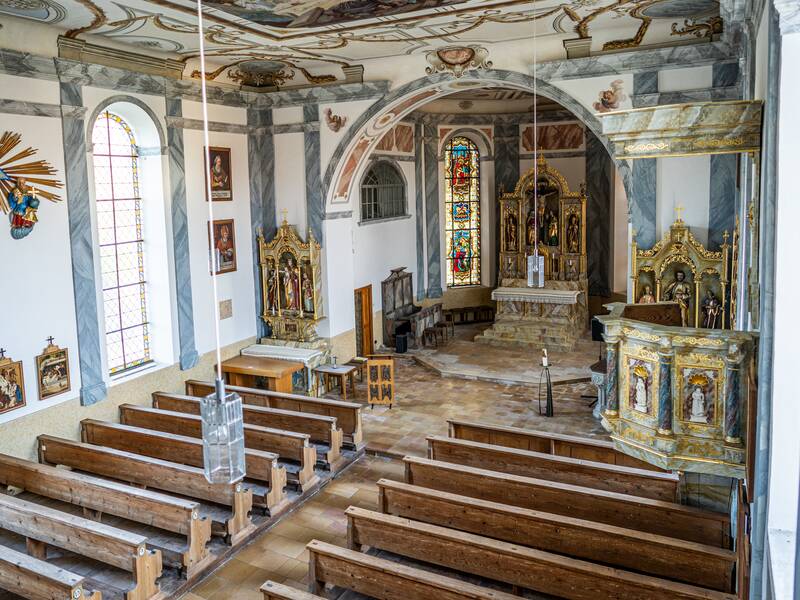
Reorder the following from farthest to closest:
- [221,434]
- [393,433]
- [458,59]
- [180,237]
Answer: [180,237] → [458,59] → [393,433] → [221,434]

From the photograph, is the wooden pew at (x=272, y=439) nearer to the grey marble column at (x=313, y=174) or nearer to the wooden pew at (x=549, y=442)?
the wooden pew at (x=549, y=442)

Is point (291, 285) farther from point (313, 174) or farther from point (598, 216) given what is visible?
point (598, 216)

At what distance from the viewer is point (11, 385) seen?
10.1 metres

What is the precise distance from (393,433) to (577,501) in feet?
16.1

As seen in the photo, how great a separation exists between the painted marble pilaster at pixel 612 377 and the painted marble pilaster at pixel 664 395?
52 centimetres

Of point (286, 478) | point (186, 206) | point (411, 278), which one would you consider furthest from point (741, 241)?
point (411, 278)

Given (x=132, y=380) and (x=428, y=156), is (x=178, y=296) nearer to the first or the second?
(x=132, y=380)

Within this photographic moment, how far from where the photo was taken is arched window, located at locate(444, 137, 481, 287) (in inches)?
830

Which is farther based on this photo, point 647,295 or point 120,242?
point 120,242

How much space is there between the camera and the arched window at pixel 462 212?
21078mm

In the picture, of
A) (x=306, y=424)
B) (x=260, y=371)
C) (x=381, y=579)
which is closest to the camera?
(x=381, y=579)

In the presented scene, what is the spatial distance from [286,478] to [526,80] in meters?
8.02

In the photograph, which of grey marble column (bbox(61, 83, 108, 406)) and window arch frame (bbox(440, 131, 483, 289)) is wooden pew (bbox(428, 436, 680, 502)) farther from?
window arch frame (bbox(440, 131, 483, 289))

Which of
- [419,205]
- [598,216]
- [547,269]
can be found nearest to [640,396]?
[547,269]
